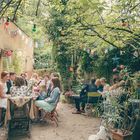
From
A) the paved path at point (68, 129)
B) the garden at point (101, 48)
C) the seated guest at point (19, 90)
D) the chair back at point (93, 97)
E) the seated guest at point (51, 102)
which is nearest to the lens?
the garden at point (101, 48)

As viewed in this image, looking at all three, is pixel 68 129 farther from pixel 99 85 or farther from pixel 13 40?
pixel 13 40

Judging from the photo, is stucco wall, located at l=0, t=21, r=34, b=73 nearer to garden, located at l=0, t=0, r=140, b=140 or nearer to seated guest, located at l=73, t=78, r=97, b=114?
garden, located at l=0, t=0, r=140, b=140

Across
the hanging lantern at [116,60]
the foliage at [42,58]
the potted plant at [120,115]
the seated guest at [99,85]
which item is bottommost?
the potted plant at [120,115]

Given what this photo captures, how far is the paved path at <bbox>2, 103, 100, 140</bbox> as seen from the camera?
285 inches

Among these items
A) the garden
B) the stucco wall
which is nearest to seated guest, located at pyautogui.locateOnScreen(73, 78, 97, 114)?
the garden

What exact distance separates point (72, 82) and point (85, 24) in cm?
610

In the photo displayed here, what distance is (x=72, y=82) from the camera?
13828 millimetres

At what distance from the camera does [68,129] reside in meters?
8.09

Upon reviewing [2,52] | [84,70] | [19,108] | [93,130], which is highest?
[2,52]

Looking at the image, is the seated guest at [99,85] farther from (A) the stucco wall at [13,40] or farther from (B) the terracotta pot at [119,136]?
(A) the stucco wall at [13,40]

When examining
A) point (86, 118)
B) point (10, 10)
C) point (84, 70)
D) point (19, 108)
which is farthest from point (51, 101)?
point (84, 70)

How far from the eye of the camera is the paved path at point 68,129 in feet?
23.8

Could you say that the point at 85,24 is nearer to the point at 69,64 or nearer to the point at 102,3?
the point at 102,3

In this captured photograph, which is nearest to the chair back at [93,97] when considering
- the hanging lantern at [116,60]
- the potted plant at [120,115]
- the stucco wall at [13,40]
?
the hanging lantern at [116,60]
